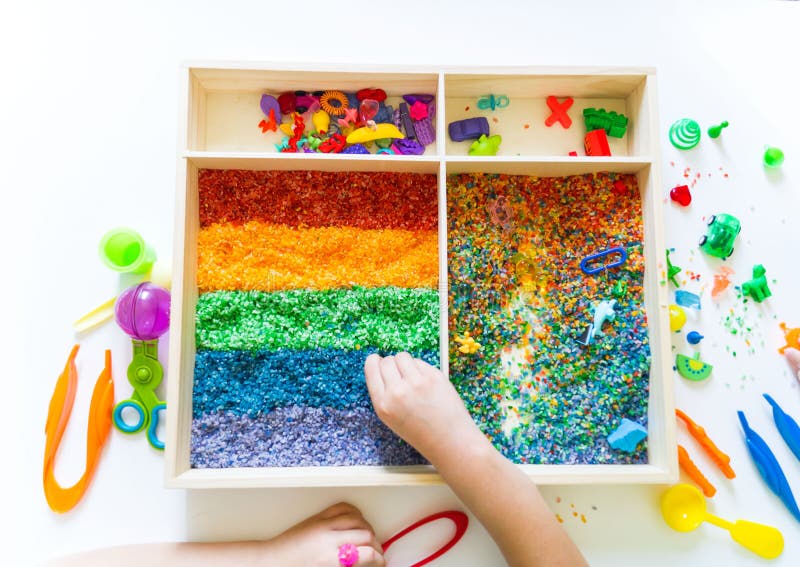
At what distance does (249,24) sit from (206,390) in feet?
2.79

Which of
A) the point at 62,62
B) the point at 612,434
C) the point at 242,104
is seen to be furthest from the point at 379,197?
the point at 62,62

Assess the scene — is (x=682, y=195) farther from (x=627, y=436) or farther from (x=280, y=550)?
(x=280, y=550)

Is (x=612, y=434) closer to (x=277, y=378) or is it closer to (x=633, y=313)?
(x=633, y=313)

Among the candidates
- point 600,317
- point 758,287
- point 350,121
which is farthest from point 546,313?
point 350,121

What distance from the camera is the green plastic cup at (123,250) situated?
1.16 meters

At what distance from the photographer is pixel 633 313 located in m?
1.16

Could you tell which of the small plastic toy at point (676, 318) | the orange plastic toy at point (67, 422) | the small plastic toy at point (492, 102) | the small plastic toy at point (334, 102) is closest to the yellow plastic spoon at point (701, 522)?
the small plastic toy at point (676, 318)

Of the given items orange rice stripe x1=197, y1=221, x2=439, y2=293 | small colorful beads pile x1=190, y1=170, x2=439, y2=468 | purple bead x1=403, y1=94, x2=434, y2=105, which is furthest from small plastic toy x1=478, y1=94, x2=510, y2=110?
orange rice stripe x1=197, y1=221, x2=439, y2=293

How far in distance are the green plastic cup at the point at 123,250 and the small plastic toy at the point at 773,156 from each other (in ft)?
4.67

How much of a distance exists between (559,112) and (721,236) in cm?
45

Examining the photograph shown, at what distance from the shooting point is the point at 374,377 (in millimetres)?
1066

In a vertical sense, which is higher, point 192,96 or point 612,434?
point 192,96

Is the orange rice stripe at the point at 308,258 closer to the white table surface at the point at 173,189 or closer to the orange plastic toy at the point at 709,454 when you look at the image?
the white table surface at the point at 173,189

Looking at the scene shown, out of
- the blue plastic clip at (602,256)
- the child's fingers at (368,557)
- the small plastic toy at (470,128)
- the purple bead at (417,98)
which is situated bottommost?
the child's fingers at (368,557)
